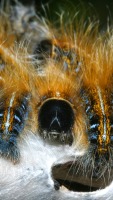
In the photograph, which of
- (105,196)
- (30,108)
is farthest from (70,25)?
(105,196)

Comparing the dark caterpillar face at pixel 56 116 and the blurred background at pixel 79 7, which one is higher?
the blurred background at pixel 79 7

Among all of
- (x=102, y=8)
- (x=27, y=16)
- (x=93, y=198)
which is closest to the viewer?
(x=93, y=198)

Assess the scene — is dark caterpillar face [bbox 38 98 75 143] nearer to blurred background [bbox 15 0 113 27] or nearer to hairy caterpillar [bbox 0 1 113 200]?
hairy caterpillar [bbox 0 1 113 200]

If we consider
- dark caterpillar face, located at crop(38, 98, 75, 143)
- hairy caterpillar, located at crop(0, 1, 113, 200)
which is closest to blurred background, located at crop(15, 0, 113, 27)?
hairy caterpillar, located at crop(0, 1, 113, 200)

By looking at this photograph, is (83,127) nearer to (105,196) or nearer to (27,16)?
(105,196)

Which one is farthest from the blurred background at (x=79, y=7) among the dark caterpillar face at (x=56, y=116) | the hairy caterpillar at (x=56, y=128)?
the dark caterpillar face at (x=56, y=116)

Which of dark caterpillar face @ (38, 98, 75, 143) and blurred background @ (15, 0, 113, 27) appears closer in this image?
dark caterpillar face @ (38, 98, 75, 143)

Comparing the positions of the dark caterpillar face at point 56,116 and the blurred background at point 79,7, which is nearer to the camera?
the dark caterpillar face at point 56,116

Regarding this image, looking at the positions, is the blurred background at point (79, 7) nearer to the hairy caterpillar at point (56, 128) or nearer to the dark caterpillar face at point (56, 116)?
the hairy caterpillar at point (56, 128)
